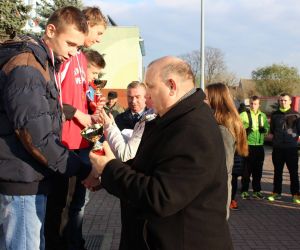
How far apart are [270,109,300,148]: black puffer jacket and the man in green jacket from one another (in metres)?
0.25

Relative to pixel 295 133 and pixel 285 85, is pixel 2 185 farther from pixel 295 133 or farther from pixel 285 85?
pixel 285 85

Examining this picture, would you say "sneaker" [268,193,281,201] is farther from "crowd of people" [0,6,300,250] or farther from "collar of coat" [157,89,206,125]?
"collar of coat" [157,89,206,125]

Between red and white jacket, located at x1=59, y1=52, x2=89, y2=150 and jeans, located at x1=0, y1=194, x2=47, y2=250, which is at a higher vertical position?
red and white jacket, located at x1=59, y1=52, x2=89, y2=150

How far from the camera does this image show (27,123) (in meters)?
2.41

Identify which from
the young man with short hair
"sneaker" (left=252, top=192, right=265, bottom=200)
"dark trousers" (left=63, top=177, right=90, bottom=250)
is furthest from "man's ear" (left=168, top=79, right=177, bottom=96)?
"sneaker" (left=252, top=192, right=265, bottom=200)

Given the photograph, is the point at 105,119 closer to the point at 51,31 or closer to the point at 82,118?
the point at 82,118

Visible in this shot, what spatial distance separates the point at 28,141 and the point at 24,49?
0.56 m

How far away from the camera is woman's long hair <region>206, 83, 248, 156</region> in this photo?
4.82m

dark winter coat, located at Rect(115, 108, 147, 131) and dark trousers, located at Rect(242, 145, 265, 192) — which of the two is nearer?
dark winter coat, located at Rect(115, 108, 147, 131)

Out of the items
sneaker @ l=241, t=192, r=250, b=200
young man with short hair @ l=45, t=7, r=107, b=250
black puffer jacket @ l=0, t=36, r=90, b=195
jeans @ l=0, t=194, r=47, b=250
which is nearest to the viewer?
black puffer jacket @ l=0, t=36, r=90, b=195

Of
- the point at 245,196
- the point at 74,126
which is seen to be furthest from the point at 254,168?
the point at 74,126

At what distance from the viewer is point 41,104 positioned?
8.11ft

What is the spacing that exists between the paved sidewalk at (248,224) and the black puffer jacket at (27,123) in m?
2.59


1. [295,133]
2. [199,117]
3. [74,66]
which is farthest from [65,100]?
[295,133]
